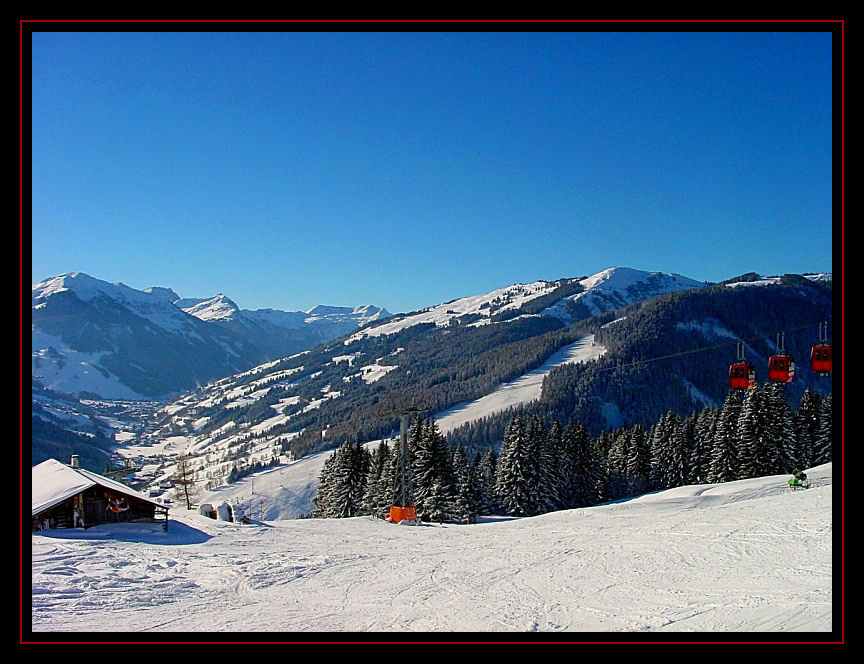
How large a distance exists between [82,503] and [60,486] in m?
1.48

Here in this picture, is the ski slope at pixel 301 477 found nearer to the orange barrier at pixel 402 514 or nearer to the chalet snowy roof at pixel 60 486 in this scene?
the orange barrier at pixel 402 514

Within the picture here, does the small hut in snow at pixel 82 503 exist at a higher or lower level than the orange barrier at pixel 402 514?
higher

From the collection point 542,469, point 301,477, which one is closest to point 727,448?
point 542,469

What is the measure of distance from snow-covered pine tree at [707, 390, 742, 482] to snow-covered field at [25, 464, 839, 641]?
59.2 feet

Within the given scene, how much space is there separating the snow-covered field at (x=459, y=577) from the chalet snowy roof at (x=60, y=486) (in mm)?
1488

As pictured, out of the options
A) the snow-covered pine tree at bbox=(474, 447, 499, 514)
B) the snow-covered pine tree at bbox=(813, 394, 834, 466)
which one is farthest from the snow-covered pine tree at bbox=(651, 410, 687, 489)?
the snow-covered pine tree at bbox=(474, 447, 499, 514)

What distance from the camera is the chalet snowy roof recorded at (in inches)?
963

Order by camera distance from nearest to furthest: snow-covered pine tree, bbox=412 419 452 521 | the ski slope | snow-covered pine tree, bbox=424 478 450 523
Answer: snow-covered pine tree, bbox=424 478 450 523, snow-covered pine tree, bbox=412 419 452 521, the ski slope

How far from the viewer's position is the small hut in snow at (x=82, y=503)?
2458 centimetres

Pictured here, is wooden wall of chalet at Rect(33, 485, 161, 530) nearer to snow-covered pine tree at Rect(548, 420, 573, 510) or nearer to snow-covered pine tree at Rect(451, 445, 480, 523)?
snow-covered pine tree at Rect(451, 445, 480, 523)

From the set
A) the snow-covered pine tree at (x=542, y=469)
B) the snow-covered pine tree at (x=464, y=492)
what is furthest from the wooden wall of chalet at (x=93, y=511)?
the snow-covered pine tree at (x=542, y=469)

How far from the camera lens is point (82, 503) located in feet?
84.6
